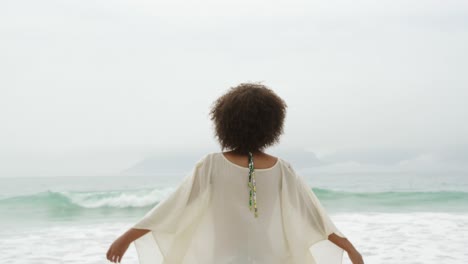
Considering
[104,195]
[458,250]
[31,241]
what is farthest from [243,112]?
[104,195]

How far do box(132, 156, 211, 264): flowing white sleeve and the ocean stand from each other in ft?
13.7

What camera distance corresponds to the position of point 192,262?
270cm

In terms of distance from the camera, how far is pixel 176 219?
267 centimetres

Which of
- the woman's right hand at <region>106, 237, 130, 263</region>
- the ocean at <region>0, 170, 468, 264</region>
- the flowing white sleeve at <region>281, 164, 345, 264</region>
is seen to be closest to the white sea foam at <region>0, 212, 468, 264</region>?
the ocean at <region>0, 170, 468, 264</region>

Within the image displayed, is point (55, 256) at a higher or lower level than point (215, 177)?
lower

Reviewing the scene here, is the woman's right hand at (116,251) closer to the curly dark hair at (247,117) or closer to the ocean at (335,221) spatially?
the curly dark hair at (247,117)

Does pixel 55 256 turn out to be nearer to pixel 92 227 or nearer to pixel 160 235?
pixel 92 227

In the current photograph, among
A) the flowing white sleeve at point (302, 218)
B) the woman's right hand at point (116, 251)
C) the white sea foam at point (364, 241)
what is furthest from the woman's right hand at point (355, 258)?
the white sea foam at point (364, 241)

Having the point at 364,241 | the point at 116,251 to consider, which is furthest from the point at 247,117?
the point at 364,241

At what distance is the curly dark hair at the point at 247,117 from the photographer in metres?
2.55

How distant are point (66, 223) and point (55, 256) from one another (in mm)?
4694

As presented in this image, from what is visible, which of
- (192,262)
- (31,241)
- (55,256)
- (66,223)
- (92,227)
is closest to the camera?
(192,262)

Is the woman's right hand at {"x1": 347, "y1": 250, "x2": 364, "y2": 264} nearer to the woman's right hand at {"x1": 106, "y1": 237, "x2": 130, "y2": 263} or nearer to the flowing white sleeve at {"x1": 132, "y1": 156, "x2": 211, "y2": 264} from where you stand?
the flowing white sleeve at {"x1": 132, "y1": 156, "x2": 211, "y2": 264}

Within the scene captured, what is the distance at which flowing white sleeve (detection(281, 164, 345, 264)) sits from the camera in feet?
8.83
